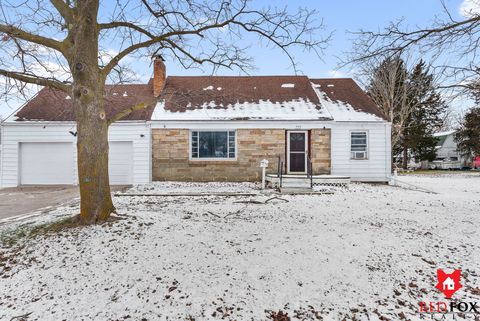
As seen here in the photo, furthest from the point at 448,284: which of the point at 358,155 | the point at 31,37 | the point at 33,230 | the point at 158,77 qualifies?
the point at 158,77

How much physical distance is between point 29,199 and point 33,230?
5.17 meters

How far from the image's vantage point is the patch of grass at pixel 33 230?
15.3 feet

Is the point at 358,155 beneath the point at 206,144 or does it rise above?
beneath

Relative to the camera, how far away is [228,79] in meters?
15.6

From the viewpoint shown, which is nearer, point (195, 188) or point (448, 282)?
point (448, 282)

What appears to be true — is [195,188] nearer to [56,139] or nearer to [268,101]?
[268,101]

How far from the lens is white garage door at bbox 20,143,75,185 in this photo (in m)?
12.3

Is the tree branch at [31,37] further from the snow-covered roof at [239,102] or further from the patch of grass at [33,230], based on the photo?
the snow-covered roof at [239,102]

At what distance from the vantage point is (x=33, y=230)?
16.5ft

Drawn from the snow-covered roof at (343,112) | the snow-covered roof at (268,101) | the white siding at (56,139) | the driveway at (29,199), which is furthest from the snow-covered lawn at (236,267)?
the snow-covered roof at (343,112)

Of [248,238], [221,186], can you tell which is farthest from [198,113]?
[248,238]

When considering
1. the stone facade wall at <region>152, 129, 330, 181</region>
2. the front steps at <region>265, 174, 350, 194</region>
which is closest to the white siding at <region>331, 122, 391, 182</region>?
the stone facade wall at <region>152, 129, 330, 181</region>

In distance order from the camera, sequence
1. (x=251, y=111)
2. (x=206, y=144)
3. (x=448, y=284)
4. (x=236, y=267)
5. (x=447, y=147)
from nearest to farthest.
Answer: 1. (x=448, y=284)
2. (x=236, y=267)
3. (x=206, y=144)
4. (x=251, y=111)
5. (x=447, y=147)

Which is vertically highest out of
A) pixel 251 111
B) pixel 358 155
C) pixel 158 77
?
pixel 158 77
